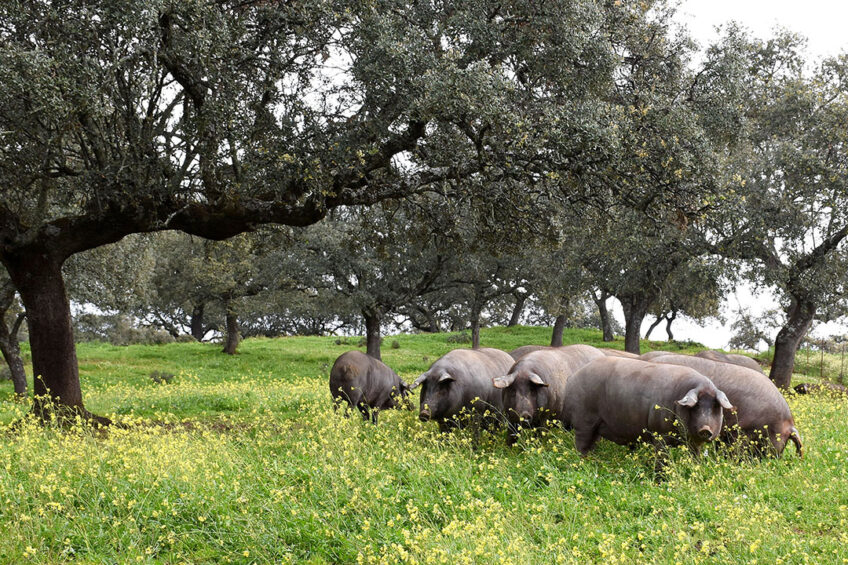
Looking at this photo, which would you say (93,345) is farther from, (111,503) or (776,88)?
(776,88)

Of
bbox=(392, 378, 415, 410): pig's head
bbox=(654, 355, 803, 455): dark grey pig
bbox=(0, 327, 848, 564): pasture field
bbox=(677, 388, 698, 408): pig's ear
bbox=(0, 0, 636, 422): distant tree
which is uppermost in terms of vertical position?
bbox=(0, 0, 636, 422): distant tree

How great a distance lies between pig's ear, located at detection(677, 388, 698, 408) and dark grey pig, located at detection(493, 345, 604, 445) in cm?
249

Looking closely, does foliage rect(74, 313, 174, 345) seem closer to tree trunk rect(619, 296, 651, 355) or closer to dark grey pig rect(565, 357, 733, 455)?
tree trunk rect(619, 296, 651, 355)

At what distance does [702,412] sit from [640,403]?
3.11 ft

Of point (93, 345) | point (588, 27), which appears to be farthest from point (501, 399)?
point (93, 345)

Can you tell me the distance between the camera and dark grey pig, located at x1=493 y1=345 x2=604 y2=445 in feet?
38.2

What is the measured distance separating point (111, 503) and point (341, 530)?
317 centimetres

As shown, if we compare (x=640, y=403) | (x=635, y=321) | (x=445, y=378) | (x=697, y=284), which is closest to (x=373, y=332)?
(x=635, y=321)

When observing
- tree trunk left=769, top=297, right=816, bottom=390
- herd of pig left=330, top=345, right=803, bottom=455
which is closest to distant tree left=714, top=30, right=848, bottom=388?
tree trunk left=769, top=297, right=816, bottom=390

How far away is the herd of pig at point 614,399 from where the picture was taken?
9906 mm

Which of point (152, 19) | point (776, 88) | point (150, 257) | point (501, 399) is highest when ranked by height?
point (776, 88)

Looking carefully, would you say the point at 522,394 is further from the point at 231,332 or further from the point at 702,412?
the point at 231,332

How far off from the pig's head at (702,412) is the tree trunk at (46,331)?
12557mm

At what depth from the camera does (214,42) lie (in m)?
12.4
